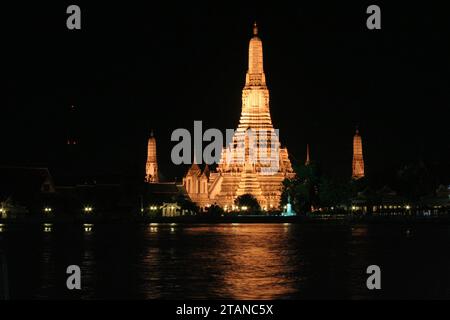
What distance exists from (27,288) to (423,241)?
1229 inches

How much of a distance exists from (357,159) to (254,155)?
2997 cm

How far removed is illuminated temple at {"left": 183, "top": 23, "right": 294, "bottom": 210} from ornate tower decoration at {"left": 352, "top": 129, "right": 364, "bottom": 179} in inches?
905

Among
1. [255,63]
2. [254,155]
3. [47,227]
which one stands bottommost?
[47,227]

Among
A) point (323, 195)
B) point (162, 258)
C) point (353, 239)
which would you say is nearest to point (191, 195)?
point (323, 195)

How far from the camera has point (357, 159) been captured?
143 metres

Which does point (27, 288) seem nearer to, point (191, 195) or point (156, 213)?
point (156, 213)

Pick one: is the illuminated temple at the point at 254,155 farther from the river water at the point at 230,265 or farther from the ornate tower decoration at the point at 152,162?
the river water at the point at 230,265

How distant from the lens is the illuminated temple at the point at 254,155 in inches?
4510

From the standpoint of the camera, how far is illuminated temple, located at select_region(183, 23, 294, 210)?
4510 inches

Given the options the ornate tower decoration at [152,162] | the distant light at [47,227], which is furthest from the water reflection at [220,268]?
the ornate tower decoration at [152,162]

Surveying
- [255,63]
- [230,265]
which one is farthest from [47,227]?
[230,265]

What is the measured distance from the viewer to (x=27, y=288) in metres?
38.4

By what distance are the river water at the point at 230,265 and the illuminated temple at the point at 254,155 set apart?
40.1m

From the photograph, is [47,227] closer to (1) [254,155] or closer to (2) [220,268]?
(1) [254,155]
